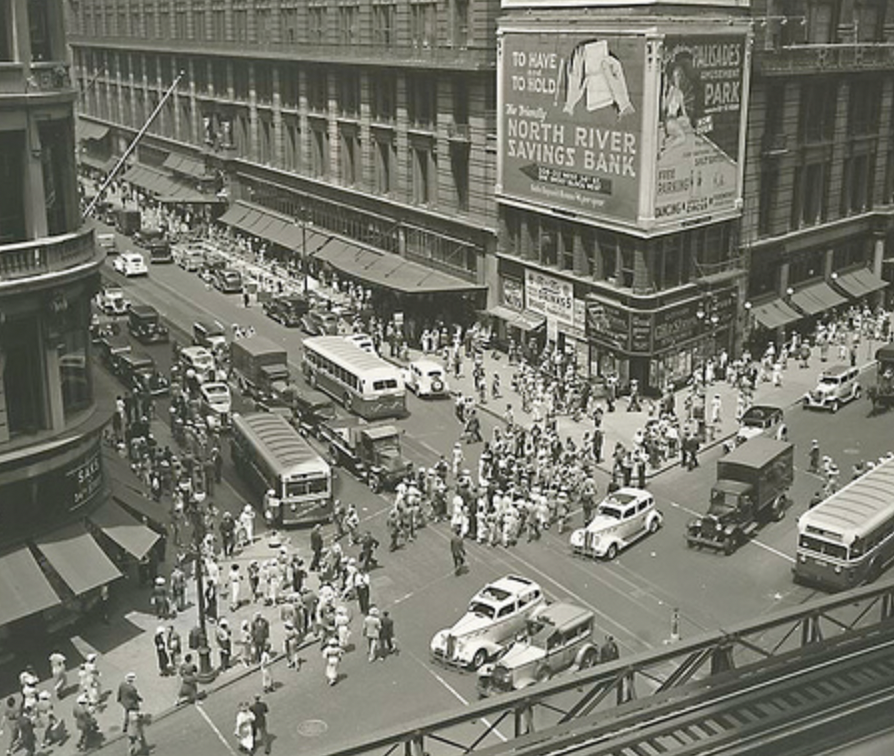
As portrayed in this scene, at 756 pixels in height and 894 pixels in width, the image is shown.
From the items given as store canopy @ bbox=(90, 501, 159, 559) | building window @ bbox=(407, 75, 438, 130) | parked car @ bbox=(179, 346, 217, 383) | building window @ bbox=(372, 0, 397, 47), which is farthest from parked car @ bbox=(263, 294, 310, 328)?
store canopy @ bbox=(90, 501, 159, 559)

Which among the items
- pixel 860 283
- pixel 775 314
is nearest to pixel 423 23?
pixel 775 314

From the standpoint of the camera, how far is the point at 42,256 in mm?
32750

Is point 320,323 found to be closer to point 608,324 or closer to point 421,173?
point 421,173

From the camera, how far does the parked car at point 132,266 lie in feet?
278

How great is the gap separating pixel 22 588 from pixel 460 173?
41548 mm

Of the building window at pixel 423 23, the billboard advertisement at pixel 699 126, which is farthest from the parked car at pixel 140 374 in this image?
the billboard advertisement at pixel 699 126

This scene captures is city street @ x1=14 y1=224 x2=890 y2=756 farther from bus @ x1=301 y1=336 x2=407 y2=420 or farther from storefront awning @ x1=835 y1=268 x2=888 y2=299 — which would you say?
storefront awning @ x1=835 y1=268 x2=888 y2=299

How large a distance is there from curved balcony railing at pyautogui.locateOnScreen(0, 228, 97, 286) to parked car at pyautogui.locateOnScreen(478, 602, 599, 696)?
16.6 m

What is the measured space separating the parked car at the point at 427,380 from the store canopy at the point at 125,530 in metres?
22.5

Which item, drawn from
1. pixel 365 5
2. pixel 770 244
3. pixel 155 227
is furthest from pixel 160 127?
pixel 770 244

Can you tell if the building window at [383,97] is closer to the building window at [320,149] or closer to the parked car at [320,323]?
the building window at [320,149]

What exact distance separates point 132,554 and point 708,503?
2140 centimetres

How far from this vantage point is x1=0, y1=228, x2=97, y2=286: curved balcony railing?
31922 mm

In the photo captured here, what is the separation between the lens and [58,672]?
102ft
